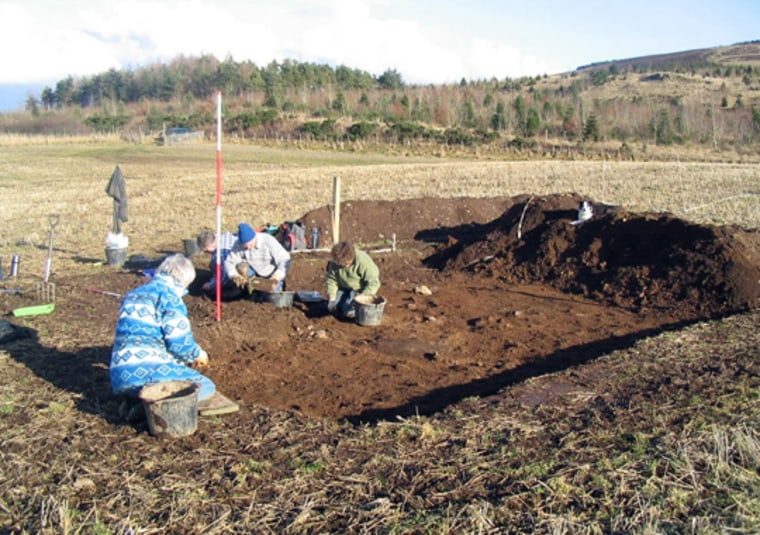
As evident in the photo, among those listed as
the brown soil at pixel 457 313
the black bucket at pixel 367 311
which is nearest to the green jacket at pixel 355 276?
the black bucket at pixel 367 311

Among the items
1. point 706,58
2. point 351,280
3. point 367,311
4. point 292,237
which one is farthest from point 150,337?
point 706,58

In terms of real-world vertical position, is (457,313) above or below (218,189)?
below

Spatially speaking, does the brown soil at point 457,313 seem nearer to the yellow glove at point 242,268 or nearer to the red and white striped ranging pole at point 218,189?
the red and white striped ranging pole at point 218,189

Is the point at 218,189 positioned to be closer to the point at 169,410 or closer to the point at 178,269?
the point at 178,269

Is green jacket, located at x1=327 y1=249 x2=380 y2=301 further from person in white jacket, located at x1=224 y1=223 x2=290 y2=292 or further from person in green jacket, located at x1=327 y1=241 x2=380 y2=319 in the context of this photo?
person in white jacket, located at x1=224 y1=223 x2=290 y2=292

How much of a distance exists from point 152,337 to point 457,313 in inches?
193

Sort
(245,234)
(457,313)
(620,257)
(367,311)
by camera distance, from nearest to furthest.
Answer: (367,311), (245,234), (457,313), (620,257)

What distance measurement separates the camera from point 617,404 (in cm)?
564

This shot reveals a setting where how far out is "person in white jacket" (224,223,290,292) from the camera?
31.5ft

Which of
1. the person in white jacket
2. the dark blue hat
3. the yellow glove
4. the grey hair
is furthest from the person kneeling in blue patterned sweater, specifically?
the yellow glove

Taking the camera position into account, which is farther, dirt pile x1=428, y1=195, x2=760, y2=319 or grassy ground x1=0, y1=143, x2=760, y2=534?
dirt pile x1=428, y1=195, x2=760, y2=319

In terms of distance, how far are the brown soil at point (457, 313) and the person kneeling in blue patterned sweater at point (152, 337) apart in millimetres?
707

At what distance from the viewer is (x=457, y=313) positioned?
9.69m

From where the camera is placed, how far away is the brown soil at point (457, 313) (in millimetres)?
6906
